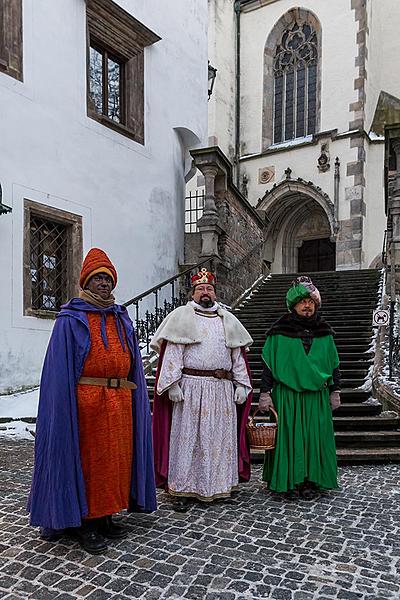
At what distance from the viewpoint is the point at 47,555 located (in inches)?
131

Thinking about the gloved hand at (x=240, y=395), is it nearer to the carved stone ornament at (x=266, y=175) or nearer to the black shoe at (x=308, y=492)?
the black shoe at (x=308, y=492)

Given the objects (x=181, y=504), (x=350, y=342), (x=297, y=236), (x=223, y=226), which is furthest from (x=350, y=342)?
(x=297, y=236)

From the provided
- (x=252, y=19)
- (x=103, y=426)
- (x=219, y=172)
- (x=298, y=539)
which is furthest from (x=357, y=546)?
(x=252, y=19)

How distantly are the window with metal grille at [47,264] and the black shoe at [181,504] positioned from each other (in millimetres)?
5547

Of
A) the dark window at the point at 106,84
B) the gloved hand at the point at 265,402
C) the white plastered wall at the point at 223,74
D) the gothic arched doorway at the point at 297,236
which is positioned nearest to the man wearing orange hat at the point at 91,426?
the gloved hand at the point at 265,402

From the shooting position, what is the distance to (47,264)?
9500mm

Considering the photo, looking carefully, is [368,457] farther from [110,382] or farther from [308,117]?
[308,117]

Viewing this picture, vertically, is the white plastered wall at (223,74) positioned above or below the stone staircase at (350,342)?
above

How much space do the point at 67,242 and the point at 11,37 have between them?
129 inches

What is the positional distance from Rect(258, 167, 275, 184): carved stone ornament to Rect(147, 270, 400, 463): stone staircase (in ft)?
22.8

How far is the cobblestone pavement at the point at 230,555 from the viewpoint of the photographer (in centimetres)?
289

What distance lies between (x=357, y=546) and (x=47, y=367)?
2.15 m

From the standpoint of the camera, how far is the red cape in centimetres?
436

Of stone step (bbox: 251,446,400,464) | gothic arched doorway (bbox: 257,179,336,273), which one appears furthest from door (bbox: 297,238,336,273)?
stone step (bbox: 251,446,400,464)
